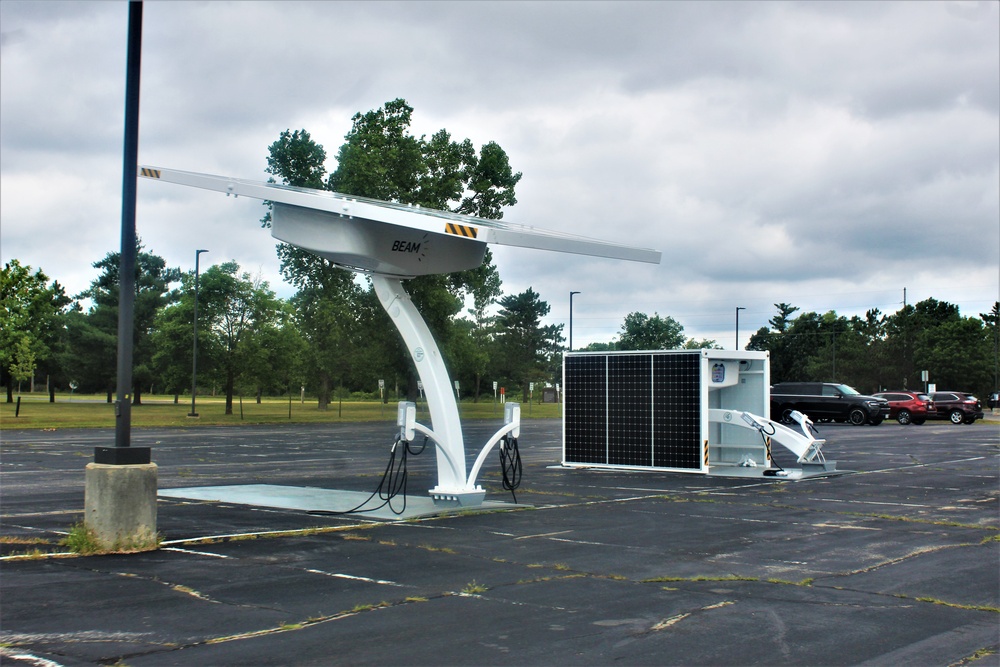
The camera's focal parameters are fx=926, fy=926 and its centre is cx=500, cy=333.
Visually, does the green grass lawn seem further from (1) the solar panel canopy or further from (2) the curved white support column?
(2) the curved white support column

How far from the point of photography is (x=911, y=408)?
47.7 metres

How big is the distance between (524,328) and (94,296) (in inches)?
2111

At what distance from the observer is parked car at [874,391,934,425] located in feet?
156

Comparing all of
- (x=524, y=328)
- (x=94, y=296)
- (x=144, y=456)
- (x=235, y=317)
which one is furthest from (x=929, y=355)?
(x=144, y=456)

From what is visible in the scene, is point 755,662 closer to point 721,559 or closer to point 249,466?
point 721,559

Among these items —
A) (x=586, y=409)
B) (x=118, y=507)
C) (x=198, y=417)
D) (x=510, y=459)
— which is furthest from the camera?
(x=198, y=417)

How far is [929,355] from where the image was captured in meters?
87.7

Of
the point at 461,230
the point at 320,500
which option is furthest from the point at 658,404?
the point at 461,230

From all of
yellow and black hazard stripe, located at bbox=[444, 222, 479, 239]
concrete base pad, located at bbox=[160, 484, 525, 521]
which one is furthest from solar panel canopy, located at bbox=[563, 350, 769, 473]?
yellow and black hazard stripe, located at bbox=[444, 222, 479, 239]

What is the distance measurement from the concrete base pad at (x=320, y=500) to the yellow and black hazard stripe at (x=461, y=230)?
143 inches

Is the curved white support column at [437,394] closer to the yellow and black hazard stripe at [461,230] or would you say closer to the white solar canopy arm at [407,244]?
the white solar canopy arm at [407,244]

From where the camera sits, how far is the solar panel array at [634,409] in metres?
20.5

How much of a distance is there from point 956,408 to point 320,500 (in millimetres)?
42724

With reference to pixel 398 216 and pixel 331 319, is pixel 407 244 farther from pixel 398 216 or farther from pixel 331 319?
pixel 331 319
